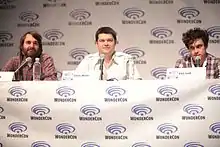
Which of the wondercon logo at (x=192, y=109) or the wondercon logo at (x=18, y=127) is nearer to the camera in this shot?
the wondercon logo at (x=192, y=109)

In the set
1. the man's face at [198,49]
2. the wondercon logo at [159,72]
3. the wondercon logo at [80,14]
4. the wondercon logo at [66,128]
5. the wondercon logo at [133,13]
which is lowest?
the wondercon logo at [66,128]

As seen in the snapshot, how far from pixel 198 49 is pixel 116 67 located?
25.2 inches

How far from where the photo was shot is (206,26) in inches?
107

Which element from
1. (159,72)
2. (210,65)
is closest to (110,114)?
(210,65)

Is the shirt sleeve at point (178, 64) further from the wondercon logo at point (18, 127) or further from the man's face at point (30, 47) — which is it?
the wondercon logo at point (18, 127)

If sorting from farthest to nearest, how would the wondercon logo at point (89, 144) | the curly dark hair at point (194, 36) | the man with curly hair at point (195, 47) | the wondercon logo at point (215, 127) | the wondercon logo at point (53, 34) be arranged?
the wondercon logo at point (53, 34) → the curly dark hair at point (194, 36) → the man with curly hair at point (195, 47) → the wondercon logo at point (89, 144) → the wondercon logo at point (215, 127)

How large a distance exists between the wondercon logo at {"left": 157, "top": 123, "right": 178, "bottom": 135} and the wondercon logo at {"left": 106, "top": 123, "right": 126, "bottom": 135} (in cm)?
20

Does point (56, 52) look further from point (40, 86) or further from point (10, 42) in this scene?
point (40, 86)

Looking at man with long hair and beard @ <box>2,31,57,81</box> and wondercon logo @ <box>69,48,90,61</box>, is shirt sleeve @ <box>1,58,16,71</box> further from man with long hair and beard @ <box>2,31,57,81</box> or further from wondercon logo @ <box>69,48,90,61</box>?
wondercon logo @ <box>69,48,90,61</box>

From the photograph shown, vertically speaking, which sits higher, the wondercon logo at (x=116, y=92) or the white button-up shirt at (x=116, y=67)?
the white button-up shirt at (x=116, y=67)

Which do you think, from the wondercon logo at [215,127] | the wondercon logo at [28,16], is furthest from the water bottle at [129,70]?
the wondercon logo at [28,16]

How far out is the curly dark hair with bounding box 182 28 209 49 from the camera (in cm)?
265

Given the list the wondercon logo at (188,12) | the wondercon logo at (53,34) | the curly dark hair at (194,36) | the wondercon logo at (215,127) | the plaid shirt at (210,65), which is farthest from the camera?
the wondercon logo at (53,34)

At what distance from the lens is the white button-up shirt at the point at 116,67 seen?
7.51ft
